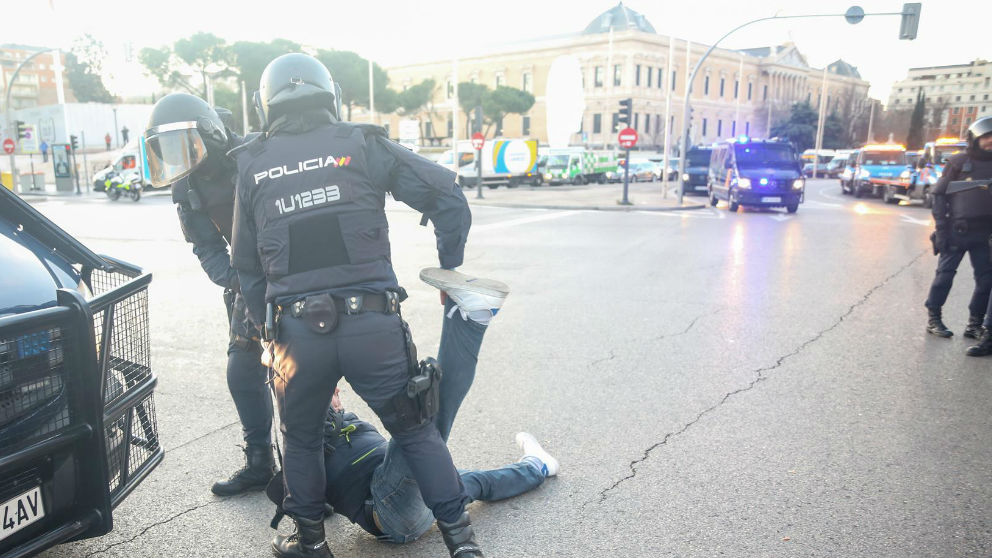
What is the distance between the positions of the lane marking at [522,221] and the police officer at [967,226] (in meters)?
9.75

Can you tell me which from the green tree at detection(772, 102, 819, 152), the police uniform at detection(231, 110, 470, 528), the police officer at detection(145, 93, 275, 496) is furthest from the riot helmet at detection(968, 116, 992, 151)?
the green tree at detection(772, 102, 819, 152)

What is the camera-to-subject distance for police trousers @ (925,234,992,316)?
5.57 meters

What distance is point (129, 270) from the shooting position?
113 inches

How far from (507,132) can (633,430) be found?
86.9m

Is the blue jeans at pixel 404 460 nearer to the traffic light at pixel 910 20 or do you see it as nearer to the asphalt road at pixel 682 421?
the asphalt road at pixel 682 421

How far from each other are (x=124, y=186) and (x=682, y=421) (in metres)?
26.1

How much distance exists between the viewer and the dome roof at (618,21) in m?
84.2

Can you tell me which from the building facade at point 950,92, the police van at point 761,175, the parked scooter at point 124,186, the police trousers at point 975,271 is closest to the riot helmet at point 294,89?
the police trousers at point 975,271

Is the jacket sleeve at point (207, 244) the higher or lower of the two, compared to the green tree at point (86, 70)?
lower

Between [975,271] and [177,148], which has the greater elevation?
[177,148]

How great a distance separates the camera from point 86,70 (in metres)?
85.0

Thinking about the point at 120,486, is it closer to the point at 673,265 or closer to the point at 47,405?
the point at 47,405

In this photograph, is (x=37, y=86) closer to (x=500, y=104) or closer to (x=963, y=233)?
(x=500, y=104)

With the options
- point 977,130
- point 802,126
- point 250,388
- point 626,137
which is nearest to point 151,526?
point 250,388
